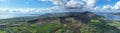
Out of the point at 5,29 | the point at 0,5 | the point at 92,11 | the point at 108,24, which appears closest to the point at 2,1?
the point at 0,5

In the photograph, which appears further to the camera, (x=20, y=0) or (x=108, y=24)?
(x=108, y=24)

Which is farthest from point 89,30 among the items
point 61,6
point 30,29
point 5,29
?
point 5,29

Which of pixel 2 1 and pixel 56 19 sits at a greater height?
pixel 2 1

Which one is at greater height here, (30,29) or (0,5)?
(0,5)

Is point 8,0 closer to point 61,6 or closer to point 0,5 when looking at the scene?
point 0,5

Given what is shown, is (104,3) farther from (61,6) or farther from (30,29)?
(30,29)

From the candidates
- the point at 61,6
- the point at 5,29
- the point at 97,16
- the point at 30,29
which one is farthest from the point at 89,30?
the point at 5,29

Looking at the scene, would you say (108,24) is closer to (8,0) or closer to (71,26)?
(71,26)

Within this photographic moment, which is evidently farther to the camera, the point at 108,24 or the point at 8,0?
the point at 108,24
